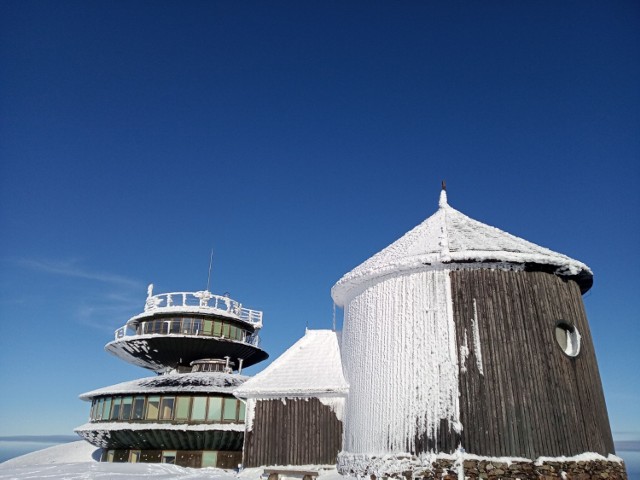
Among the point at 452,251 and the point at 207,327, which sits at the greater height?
the point at 207,327

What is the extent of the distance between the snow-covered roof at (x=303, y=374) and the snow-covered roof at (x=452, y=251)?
3.41m

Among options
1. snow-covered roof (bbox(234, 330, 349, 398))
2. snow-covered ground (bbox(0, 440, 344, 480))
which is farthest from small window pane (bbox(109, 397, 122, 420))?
snow-covered ground (bbox(0, 440, 344, 480))

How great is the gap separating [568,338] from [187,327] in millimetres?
21585

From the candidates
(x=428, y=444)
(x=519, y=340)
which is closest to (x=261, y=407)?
(x=428, y=444)

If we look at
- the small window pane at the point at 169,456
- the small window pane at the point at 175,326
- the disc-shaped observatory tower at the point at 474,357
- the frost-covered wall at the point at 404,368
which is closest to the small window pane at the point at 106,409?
the small window pane at the point at 169,456

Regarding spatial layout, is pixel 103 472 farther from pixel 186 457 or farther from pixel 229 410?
pixel 186 457

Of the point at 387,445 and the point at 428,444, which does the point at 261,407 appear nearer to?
the point at 387,445

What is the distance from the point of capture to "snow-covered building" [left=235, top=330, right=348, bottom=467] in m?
18.7

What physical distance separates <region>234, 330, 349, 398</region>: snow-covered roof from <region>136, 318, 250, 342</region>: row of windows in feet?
29.4

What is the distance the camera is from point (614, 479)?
14570mm

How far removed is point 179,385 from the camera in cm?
2653

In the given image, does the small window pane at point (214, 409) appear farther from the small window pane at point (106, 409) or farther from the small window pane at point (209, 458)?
the small window pane at point (106, 409)

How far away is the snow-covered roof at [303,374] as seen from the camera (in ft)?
63.3

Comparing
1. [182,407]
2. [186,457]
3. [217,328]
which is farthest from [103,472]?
[217,328]
